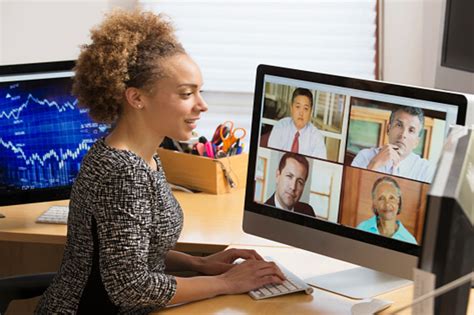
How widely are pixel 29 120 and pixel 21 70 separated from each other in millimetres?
134

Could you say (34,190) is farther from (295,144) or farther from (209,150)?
(295,144)

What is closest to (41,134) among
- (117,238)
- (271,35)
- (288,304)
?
(117,238)

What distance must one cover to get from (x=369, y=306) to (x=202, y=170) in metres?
0.97

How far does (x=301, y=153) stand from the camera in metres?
1.88

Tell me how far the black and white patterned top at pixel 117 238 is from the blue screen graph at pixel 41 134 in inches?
17.2

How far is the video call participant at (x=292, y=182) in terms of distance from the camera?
74.1 inches

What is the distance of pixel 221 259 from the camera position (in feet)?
6.55

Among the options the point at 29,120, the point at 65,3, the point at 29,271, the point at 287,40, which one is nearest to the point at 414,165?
the point at 29,120

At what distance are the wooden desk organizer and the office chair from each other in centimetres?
64

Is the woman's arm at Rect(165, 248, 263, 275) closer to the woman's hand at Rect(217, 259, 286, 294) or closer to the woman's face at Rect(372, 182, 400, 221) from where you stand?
the woman's hand at Rect(217, 259, 286, 294)

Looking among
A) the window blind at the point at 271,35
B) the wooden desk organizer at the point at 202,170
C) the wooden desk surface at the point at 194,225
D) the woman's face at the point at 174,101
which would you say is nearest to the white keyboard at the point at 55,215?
the wooden desk surface at the point at 194,225

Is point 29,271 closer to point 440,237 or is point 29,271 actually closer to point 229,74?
point 229,74

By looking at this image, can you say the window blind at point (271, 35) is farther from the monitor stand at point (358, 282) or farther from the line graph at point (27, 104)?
the monitor stand at point (358, 282)

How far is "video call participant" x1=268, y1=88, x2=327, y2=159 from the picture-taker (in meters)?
1.85
